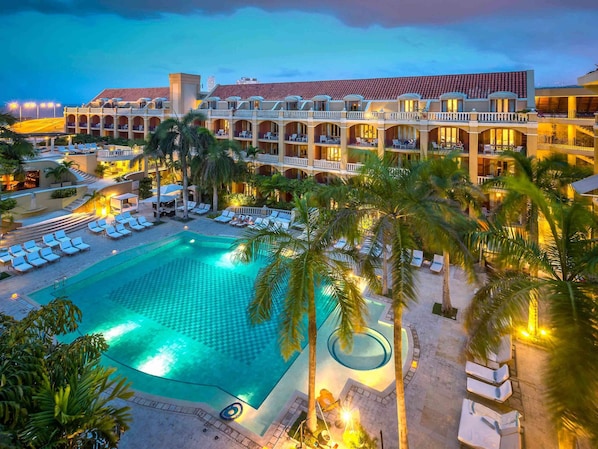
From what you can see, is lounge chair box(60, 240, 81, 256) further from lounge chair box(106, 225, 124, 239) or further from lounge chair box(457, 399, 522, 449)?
lounge chair box(457, 399, 522, 449)

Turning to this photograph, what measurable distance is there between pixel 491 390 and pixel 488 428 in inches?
68.9

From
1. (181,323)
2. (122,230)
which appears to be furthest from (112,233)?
(181,323)

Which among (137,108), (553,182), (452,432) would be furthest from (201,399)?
(137,108)

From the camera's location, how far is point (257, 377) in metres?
12.5

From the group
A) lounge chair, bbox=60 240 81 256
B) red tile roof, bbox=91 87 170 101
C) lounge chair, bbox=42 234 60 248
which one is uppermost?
red tile roof, bbox=91 87 170 101

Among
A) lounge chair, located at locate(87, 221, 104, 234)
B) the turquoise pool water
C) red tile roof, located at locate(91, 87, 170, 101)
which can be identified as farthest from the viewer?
red tile roof, located at locate(91, 87, 170, 101)

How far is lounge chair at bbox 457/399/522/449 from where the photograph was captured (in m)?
8.86

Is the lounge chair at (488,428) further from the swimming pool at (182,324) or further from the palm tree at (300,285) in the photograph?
the swimming pool at (182,324)

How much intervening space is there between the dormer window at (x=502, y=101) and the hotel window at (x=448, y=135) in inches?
117

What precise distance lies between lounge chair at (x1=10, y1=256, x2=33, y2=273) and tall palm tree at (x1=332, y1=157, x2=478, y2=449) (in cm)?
1866

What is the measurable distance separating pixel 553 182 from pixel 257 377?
14017 millimetres

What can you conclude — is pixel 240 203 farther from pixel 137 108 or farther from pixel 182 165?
pixel 137 108

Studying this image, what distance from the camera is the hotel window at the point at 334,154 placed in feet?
109

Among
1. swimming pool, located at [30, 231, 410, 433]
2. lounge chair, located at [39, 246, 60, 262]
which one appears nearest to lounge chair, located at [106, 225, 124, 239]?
swimming pool, located at [30, 231, 410, 433]
